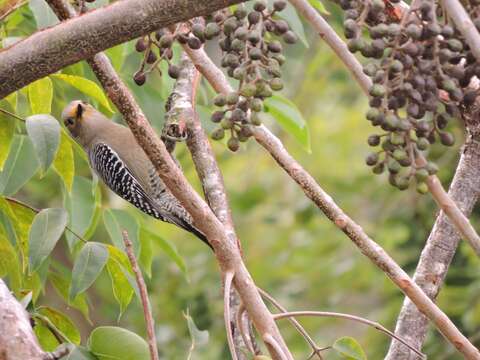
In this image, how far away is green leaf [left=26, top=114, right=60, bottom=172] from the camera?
9.05 feet

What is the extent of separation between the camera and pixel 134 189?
5.93m

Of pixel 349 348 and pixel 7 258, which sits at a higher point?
pixel 7 258

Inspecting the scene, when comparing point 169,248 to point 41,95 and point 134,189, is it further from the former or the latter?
point 134,189

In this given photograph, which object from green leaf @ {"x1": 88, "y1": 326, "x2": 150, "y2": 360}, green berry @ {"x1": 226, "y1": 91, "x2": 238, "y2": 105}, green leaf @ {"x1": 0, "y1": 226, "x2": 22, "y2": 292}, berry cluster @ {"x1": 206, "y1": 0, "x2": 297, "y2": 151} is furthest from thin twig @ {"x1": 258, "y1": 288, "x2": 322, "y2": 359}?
green leaf @ {"x1": 0, "y1": 226, "x2": 22, "y2": 292}

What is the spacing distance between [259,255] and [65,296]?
13.5ft

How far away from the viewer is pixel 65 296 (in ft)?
12.1

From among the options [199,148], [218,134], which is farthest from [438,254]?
[218,134]

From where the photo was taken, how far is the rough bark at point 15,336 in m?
2.41

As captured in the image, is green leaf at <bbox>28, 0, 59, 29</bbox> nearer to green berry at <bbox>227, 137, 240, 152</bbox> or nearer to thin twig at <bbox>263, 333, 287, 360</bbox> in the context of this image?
green berry at <bbox>227, 137, 240, 152</bbox>

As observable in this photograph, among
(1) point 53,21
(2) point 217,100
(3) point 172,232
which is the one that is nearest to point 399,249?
(3) point 172,232

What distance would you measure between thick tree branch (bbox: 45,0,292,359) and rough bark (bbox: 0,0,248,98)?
0.20m

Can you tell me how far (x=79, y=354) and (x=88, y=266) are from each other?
13.7 inches

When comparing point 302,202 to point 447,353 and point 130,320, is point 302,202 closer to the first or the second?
point 130,320

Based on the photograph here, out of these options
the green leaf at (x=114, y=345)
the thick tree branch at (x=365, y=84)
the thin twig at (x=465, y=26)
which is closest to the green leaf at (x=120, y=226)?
the green leaf at (x=114, y=345)
